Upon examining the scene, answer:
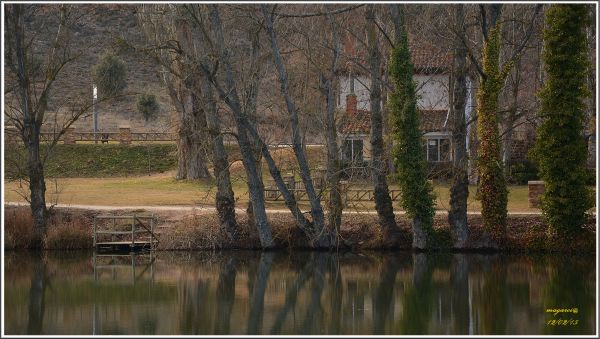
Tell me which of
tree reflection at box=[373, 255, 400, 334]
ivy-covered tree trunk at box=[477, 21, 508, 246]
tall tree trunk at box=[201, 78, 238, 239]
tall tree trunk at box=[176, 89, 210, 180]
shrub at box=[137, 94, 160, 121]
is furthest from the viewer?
shrub at box=[137, 94, 160, 121]

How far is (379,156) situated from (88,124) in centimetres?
4213

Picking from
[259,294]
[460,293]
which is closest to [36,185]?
[259,294]

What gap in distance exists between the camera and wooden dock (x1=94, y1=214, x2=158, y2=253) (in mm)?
33031

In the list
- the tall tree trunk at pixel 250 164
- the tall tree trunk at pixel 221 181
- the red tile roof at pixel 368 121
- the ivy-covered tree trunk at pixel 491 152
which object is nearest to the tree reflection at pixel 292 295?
the tall tree trunk at pixel 250 164

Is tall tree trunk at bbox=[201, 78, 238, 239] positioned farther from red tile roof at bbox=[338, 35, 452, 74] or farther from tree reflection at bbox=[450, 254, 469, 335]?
red tile roof at bbox=[338, 35, 452, 74]

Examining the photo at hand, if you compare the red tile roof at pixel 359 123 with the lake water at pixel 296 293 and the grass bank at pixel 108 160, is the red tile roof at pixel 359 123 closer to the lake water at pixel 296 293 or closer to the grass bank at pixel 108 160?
the grass bank at pixel 108 160

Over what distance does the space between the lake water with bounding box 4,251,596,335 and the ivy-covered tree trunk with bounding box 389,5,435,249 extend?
1153 mm

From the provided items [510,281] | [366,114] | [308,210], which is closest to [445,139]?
[366,114]

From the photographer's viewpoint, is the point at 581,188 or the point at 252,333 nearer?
the point at 252,333

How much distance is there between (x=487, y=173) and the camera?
106ft

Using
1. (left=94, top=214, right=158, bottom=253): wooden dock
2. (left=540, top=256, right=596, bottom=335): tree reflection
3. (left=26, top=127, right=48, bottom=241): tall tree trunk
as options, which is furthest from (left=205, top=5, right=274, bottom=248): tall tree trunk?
(left=540, top=256, right=596, bottom=335): tree reflection

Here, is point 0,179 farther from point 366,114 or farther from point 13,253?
point 366,114

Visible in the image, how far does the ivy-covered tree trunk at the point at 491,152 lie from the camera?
3156 centimetres

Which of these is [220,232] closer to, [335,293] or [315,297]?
[335,293]
